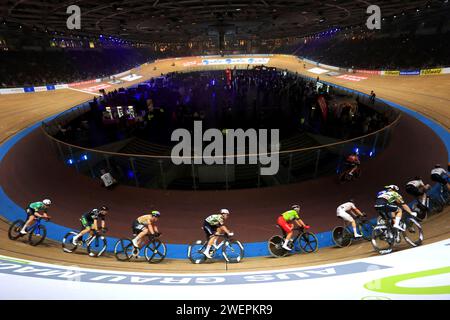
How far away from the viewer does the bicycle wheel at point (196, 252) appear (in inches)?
256

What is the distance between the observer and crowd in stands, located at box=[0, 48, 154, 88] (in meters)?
30.3

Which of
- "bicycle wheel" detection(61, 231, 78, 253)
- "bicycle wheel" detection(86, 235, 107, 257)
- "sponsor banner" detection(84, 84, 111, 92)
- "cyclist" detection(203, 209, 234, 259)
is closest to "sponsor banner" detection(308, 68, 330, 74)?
"sponsor banner" detection(84, 84, 111, 92)

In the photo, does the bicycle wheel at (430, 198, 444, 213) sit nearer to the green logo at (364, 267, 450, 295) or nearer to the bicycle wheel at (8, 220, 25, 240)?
the green logo at (364, 267, 450, 295)

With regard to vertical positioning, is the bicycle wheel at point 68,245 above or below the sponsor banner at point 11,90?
below

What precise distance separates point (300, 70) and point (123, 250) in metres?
45.2

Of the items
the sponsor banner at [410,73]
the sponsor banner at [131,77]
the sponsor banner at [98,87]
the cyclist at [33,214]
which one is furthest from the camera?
the sponsor banner at [131,77]

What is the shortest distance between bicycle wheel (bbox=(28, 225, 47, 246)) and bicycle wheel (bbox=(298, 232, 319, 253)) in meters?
6.72

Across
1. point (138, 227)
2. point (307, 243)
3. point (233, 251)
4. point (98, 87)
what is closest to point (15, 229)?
point (138, 227)

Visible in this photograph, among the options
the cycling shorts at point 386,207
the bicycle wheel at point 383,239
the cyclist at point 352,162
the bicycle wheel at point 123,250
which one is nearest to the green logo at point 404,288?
the bicycle wheel at point 383,239

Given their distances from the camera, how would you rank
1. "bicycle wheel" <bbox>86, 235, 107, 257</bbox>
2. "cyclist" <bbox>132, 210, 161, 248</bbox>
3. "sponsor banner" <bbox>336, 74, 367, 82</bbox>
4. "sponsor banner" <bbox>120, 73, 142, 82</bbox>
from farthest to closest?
"sponsor banner" <bbox>120, 73, 142, 82</bbox> → "sponsor banner" <bbox>336, 74, 367, 82</bbox> → "bicycle wheel" <bbox>86, 235, 107, 257</bbox> → "cyclist" <bbox>132, 210, 161, 248</bbox>

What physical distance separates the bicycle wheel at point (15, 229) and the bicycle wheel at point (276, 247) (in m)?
6.68

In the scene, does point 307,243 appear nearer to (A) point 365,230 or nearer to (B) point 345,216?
(B) point 345,216

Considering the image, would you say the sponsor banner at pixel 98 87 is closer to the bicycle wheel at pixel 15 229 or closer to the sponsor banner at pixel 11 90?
the sponsor banner at pixel 11 90

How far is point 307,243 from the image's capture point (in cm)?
664
